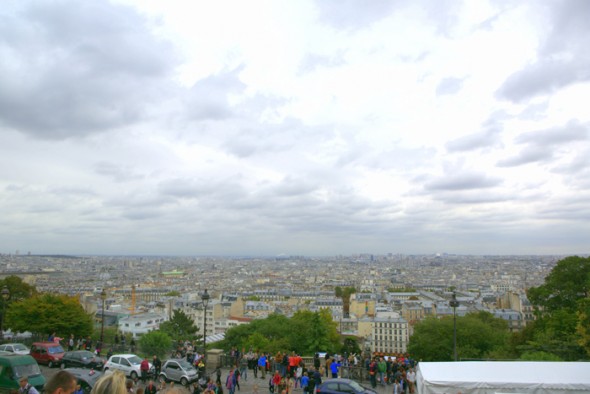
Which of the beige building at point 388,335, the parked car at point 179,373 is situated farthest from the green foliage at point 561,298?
the beige building at point 388,335

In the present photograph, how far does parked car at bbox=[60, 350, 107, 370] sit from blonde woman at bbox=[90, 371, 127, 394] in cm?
1931

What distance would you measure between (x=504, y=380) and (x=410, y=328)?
4042 inches

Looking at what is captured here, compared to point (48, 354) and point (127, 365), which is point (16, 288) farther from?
point (127, 365)

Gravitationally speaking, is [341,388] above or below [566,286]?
below

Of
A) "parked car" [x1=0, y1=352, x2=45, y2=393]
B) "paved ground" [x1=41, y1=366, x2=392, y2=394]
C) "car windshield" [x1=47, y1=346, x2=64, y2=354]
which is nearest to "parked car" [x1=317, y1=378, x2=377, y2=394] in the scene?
"paved ground" [x1=41, y1=366, x2=392, y2=394]

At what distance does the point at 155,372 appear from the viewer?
1952 centimetres

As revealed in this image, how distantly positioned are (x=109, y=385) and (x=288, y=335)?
177ft

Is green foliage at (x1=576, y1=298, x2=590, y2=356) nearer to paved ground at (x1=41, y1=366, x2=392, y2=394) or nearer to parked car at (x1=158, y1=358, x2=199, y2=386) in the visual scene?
paved ground at (x1=41, y1=366, x2=392, y2=394)

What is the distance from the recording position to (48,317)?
3189cm

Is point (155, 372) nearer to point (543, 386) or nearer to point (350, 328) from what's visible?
point (543, 386)

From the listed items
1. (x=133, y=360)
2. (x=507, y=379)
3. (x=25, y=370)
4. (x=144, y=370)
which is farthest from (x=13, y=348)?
(x=507, y=379)

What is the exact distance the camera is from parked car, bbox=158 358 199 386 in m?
18.5

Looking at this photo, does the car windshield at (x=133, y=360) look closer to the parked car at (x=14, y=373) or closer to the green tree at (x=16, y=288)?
the parked car at (x=14, y=373)

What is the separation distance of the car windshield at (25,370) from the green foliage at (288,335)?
2750cm
